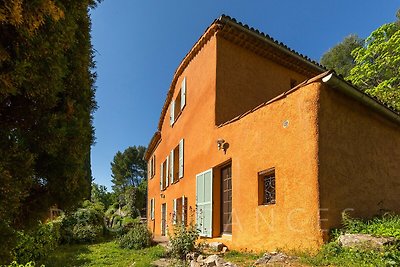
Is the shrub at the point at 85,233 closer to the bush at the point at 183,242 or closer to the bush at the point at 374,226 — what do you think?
the bush at the point at 183,242

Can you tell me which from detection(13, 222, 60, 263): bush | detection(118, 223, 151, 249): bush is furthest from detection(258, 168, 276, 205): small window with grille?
detection(118, 223, 151, 249): bush

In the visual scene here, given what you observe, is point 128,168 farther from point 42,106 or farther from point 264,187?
point 42,106

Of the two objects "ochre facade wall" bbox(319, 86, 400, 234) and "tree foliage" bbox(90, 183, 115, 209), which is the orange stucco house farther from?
"tree foliage" bbox(90, 183, 115, 209)

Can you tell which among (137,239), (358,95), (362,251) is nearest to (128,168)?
(137,239)

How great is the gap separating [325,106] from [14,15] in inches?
209

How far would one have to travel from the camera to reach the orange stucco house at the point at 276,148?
Result: 6125 millimetres

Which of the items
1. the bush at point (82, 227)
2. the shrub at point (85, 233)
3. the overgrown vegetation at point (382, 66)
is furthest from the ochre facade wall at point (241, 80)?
the shrub at point (85, 233)

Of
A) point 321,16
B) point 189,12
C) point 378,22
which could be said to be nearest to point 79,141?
point 189,12

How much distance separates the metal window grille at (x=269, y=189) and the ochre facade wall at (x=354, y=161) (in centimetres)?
145

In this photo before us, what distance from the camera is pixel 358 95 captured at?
6.43 metres

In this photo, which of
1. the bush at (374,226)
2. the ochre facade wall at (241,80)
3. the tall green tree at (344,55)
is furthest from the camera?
the tall green tree at (344,55)

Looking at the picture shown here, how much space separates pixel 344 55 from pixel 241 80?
23.5m

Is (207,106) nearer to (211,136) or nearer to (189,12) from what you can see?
(211,136)

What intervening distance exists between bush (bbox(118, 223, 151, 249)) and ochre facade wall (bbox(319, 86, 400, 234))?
964 cm
